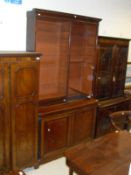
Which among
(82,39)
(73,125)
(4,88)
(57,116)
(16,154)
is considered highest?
(82,39)

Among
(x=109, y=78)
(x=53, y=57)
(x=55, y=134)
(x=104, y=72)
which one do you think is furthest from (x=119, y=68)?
(x=55, y=134)

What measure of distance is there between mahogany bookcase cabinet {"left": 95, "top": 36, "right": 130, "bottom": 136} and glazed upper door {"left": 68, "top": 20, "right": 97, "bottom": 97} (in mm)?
119

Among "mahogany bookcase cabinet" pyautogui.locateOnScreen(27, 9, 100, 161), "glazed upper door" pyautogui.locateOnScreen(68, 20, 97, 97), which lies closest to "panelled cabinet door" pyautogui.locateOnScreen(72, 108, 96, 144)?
"mahogany bookcase cabinet" pyautogui.locateOnScreen(27, 9, 100, 161)

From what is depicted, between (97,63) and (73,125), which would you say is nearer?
(73,125)

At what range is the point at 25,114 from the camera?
2529 millimetres

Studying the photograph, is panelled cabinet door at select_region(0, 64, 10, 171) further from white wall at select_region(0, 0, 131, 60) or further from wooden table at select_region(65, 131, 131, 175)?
wooden table at select_region(65, 131, 131, 175)

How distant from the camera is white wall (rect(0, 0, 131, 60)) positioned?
2650mm

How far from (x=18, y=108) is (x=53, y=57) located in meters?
1.10

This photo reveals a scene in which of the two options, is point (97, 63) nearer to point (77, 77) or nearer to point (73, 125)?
point (77, 77)

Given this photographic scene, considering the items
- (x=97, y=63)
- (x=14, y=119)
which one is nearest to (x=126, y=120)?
(x=97, y=63)

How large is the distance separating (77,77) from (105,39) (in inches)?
31.1

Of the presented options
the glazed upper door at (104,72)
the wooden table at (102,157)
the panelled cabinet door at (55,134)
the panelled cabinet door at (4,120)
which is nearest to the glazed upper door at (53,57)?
the panelled cabinet door at (55,134)

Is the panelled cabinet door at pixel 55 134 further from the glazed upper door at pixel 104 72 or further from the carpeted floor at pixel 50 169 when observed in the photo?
the glazed upper door at pixel 104 72

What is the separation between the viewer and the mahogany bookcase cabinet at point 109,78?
3434 mm
